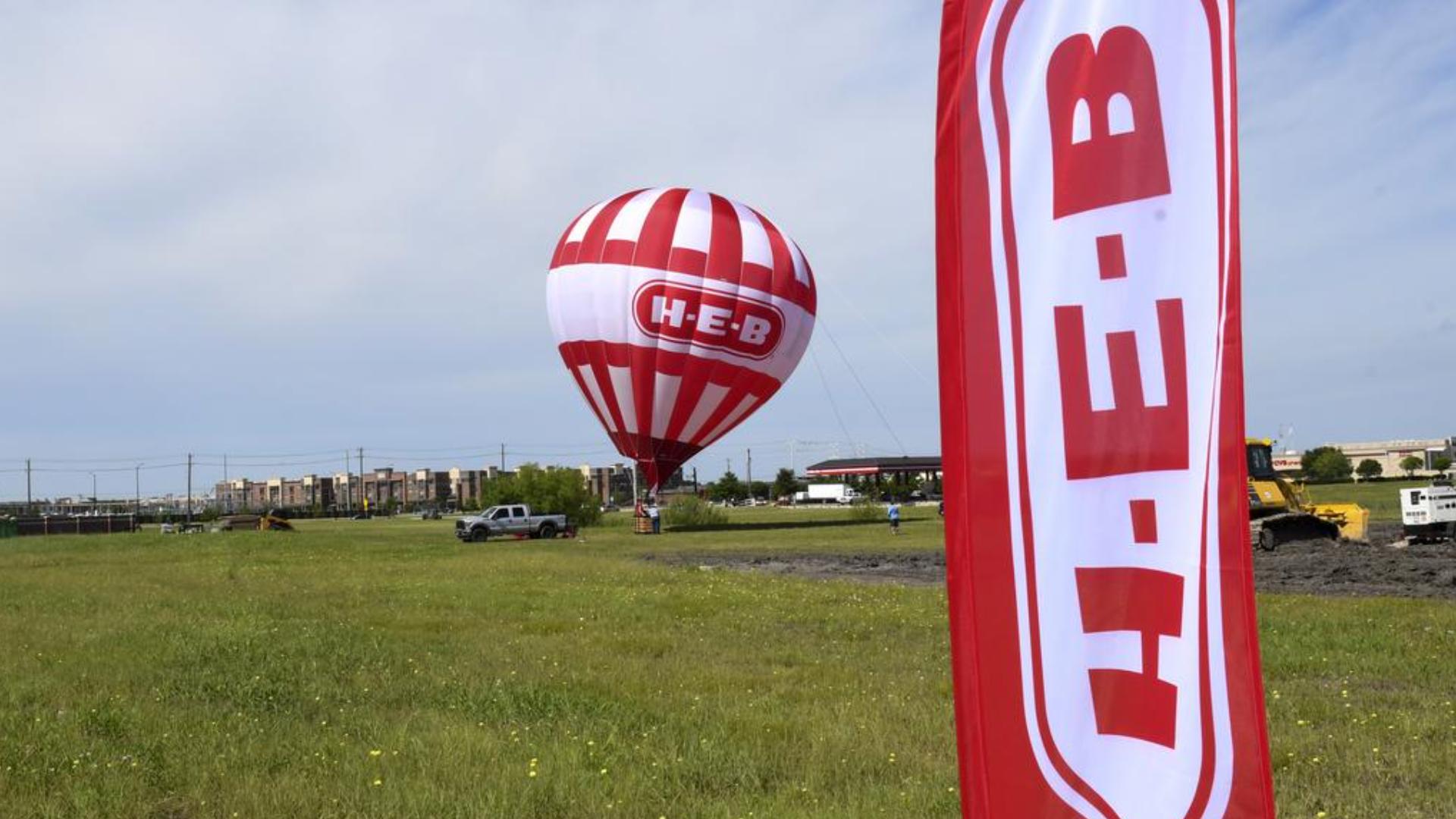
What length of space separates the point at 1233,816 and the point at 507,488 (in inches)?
2678

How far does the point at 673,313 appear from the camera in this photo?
3500 cm

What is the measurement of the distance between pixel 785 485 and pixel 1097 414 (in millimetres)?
165057

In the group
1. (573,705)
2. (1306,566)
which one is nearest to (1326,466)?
(1306,566)

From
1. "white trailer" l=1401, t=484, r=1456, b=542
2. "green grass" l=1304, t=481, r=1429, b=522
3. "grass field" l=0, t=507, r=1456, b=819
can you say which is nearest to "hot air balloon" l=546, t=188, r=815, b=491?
"grass field" l=0, t=507, r=1456, b=819

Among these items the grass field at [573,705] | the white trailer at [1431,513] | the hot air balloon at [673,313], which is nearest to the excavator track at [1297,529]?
the white trailer at [1431,513]

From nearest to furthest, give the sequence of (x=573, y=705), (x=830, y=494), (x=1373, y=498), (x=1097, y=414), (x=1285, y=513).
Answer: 1. (x=1097, y=414)
2. (x=573, y=705)
3. (x=1285, y=513)
4. (x=1373, y=498)
5. (x=830, y=494)

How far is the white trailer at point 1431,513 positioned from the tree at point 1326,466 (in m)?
98.3

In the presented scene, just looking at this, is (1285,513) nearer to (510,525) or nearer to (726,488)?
(510,525)

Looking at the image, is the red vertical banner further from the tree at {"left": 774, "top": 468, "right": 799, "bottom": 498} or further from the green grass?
the tree at {"left": 774, "top": 468, "right": 799, "bottom": 498}

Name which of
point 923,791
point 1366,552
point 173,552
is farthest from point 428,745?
point 173,552

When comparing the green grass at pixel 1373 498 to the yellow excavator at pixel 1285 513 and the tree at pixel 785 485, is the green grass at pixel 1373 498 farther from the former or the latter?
the tree at pixel 785 485

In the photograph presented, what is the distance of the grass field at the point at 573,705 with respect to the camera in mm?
6801

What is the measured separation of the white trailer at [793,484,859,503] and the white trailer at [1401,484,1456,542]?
105 meters

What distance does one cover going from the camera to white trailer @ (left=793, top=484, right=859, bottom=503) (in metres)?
139
